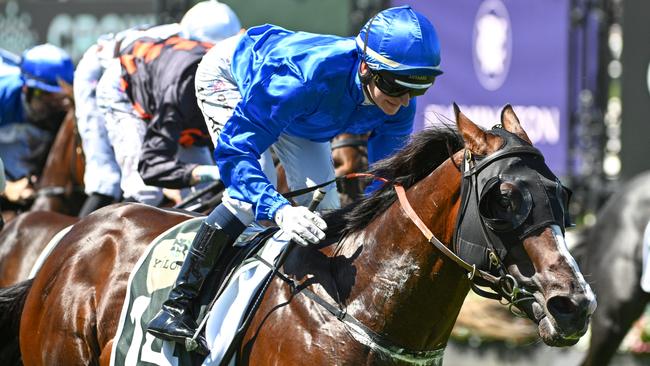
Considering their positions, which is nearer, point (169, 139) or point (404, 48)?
point (404, 48)

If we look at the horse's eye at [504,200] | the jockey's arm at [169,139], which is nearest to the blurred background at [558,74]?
the jockey's arm at [169,139]

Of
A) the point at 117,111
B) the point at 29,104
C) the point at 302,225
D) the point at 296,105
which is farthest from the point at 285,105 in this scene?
the point at 29,104

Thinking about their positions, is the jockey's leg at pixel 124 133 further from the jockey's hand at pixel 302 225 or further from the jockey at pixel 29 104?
the jockey's hand at pixel 302 225

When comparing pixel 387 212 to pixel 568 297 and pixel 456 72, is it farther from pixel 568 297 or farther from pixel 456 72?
pixel 456 72

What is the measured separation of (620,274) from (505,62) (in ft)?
7.96

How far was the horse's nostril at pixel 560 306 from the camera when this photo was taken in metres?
3.08

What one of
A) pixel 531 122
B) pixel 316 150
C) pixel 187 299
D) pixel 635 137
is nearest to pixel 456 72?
pixel 531 122

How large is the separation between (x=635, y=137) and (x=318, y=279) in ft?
18.5

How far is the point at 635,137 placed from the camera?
28.6 feet

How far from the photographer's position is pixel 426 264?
344 centimetres

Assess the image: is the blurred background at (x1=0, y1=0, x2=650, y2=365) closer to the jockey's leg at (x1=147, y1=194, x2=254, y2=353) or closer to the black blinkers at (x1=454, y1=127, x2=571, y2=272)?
the jockey's leg at (x1=147, y1=194, x2=254, y2=353)

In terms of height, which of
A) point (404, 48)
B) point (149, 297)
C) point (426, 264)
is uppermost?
point (404, 48)

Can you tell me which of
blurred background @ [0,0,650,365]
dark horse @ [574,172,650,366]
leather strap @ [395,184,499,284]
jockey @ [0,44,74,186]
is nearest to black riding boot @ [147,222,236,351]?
leather strap @ [395,184,499,284]

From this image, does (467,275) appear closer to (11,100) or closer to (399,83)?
(399,83)
